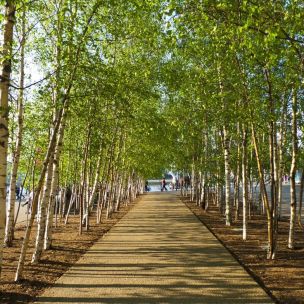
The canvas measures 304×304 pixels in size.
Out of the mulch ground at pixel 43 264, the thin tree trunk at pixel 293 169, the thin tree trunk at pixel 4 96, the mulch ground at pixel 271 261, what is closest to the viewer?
the thin tree trunk at pixel 4 96

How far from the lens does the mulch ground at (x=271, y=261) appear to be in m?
7.40

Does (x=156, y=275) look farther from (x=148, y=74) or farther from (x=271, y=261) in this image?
(x=148, y=74)

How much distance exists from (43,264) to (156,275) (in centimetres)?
279

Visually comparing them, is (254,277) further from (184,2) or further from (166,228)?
(166,228)

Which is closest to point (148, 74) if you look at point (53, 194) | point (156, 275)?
point (53, 194)

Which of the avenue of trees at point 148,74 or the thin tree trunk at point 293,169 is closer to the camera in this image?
the avenue of trees at point 148,74

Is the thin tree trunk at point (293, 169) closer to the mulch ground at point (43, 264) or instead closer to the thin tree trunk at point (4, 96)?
the mulch ground at point (43, 264)

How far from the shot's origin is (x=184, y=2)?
7910 millimetres

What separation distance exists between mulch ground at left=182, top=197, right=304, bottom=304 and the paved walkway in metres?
0.29

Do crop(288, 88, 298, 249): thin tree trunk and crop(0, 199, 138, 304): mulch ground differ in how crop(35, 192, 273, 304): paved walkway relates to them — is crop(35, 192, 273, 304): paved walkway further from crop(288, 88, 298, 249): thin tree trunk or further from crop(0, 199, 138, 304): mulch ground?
crop(288, 88, 298, 249): thin tree trunk

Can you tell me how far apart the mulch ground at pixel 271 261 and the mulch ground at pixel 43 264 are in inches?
159

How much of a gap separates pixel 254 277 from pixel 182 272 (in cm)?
145

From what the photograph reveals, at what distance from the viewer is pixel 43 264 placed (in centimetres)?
952

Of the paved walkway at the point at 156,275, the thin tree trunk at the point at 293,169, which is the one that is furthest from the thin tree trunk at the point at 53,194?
the thin tree trunk at the point at 293,169
